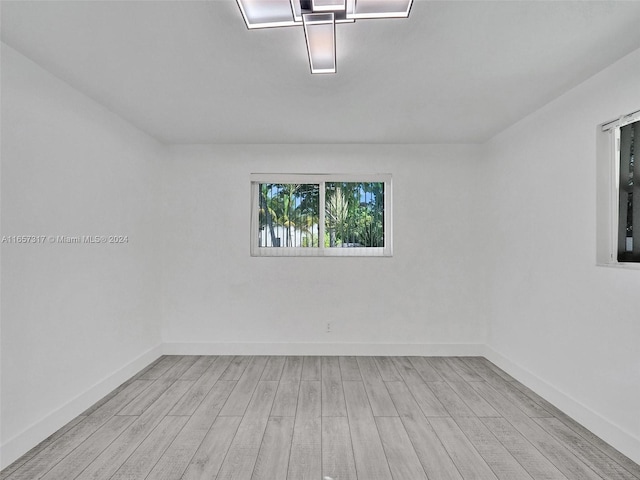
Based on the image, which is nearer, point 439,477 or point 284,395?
point 439,477

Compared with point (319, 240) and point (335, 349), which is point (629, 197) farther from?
point (335, 349)

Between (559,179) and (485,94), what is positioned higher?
(485,94)

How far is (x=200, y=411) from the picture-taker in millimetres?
2795

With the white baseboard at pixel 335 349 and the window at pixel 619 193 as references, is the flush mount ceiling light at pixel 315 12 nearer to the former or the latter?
the window at pixel 619 193

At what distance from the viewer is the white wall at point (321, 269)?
4.23 metres

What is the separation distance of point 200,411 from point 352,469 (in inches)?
52.3

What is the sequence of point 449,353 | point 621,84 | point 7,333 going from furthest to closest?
point 449,353 < point 621,84 < point 7,333

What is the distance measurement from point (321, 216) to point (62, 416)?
3057 millimetres

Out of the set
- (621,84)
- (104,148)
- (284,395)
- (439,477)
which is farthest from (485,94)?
(104,148)

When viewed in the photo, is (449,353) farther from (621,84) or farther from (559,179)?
(621,84)

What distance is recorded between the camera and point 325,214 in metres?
4.45

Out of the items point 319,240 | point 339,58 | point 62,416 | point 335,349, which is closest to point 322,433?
point 335,349

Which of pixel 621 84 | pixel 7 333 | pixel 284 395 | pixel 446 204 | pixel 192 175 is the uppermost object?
pixel 621 84

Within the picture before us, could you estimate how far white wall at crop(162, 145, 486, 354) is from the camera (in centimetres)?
423
